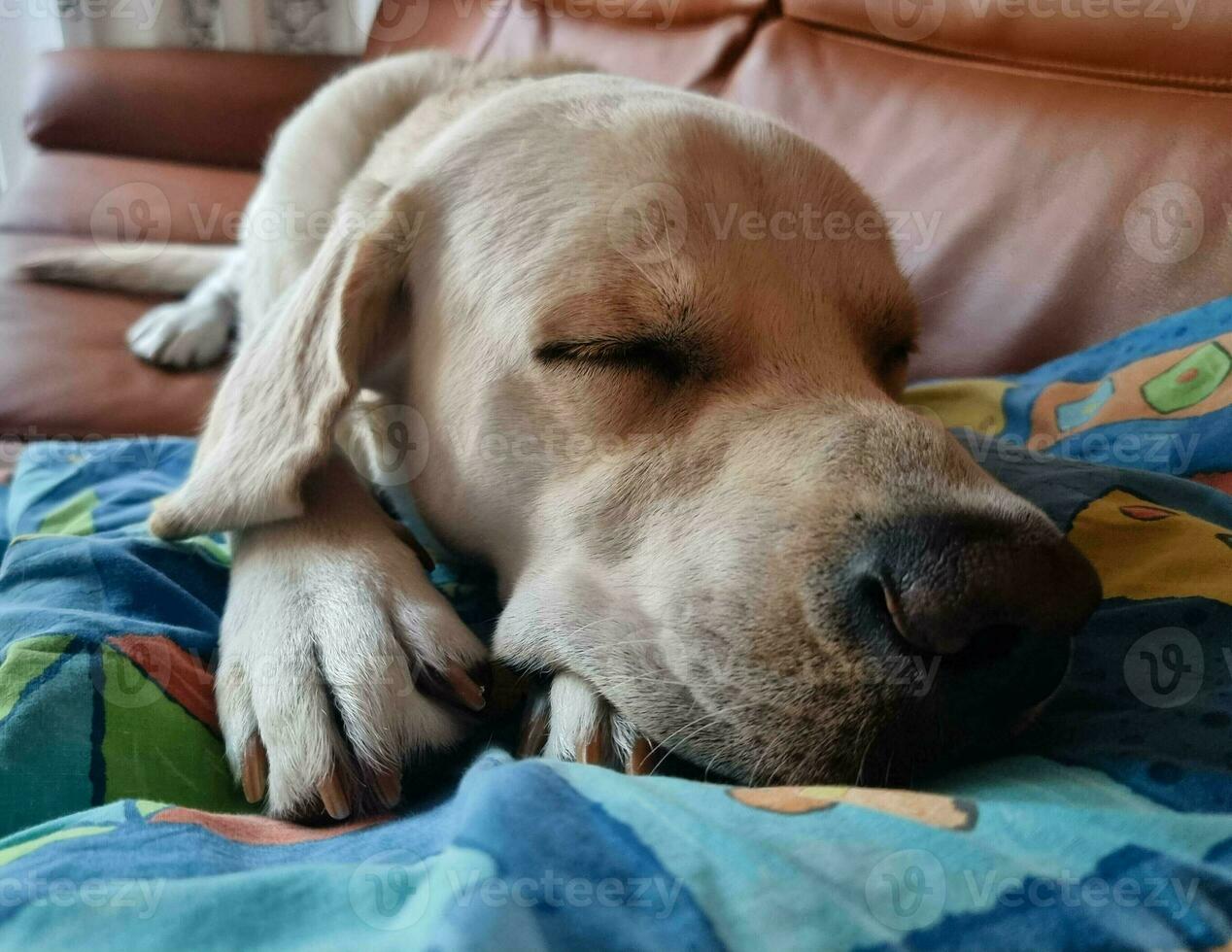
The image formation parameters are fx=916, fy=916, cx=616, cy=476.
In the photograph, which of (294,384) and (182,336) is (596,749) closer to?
(294,384)

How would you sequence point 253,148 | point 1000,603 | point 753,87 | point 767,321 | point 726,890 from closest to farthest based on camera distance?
point 726,890 → point 1000,603 → point 767,321 → point 753,87 → point 253,148

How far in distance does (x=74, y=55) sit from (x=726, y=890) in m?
5.30

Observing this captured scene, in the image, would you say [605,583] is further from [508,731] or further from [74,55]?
[74,55]

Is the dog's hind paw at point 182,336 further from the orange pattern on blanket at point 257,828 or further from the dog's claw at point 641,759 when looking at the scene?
the dog's claw at point 641,759

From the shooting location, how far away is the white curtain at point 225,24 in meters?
5.63

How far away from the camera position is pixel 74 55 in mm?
4516

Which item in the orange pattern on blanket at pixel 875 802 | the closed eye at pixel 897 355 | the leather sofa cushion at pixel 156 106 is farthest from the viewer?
the leather sofa cushion at pixel 156 106

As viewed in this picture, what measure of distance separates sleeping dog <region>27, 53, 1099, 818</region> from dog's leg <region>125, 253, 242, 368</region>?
1.17 meters

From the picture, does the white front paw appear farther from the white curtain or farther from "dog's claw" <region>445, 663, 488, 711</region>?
the white curtain

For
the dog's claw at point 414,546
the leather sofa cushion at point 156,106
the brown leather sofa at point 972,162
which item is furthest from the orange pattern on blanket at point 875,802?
the leather sofa cushion at point 156,106

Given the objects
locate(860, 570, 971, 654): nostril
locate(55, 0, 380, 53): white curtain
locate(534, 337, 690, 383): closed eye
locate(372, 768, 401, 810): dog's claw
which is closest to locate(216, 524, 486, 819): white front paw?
locate(372, 768, 401, 810): dog's claw

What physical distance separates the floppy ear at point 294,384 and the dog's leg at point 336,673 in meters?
0.11

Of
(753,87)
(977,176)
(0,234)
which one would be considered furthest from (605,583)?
(0,234)

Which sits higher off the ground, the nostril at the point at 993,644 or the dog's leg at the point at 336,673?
the nostril at the point at 993,644
